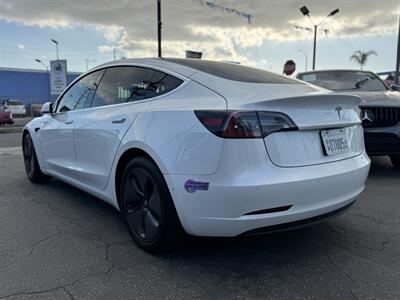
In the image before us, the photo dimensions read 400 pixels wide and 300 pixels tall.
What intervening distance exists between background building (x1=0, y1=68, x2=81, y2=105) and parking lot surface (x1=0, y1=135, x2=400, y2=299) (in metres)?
56.2

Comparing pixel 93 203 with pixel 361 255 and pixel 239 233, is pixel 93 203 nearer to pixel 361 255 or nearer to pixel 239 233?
pixel 239 233

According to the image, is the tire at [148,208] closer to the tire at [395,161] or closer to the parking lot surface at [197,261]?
the parking lot surface at [197,261]

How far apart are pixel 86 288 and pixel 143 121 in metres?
1.23

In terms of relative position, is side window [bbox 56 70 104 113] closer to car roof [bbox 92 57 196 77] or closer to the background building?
car roof [bbox 92 57 196 77]

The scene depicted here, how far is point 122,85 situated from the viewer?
12.4 feet

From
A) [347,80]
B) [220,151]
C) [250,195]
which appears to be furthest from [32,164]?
[347,80]

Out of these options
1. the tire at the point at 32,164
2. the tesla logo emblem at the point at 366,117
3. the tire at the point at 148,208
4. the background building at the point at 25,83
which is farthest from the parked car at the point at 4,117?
the background building at the point at 25,83

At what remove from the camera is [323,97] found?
2928mm

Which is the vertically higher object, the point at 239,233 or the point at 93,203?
the point at 239,233

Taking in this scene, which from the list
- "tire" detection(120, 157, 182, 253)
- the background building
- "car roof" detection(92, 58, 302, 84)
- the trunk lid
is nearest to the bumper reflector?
the trunk lid

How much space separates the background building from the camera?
5735cm

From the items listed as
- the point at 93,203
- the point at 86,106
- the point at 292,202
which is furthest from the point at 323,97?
the point at 93,203

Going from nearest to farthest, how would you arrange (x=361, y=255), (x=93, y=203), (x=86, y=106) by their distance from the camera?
(x=361, y=255)
(x=86, y=106)
(x=93, y=203)

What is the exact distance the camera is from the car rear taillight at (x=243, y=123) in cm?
260
